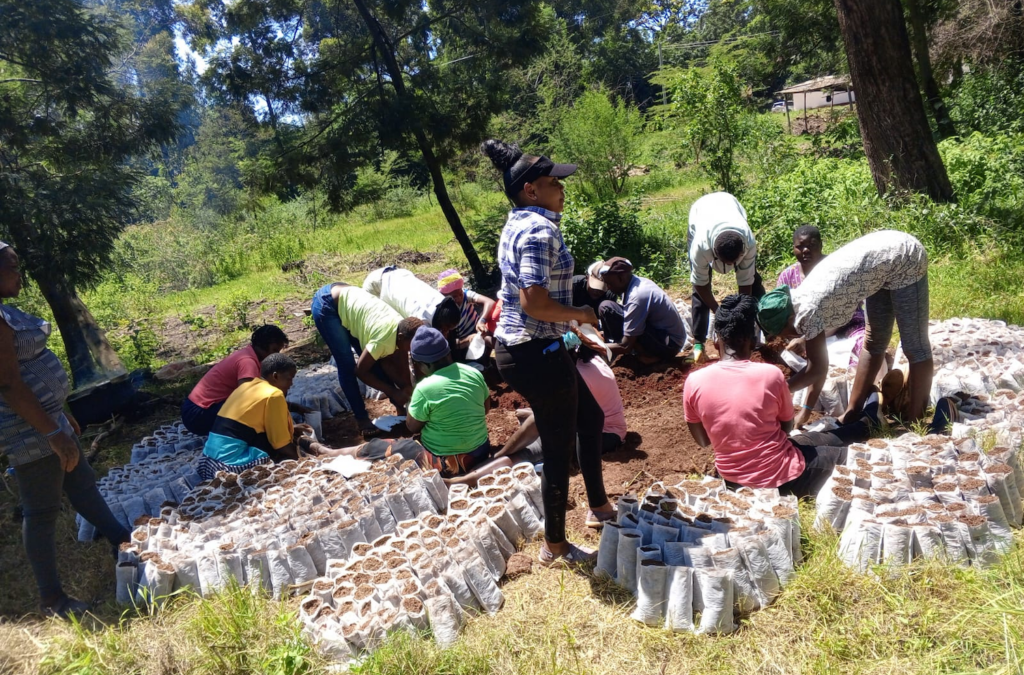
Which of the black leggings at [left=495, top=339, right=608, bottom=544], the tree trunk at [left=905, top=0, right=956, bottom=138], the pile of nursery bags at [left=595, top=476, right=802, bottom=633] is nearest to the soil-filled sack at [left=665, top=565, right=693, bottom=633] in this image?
the pile of nursery bags at [left=595, top=476, right=802, bottom=633]

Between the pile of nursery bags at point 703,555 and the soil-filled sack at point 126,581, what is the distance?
7.58ft

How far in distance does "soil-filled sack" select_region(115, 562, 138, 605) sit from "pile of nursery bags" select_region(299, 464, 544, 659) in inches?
37.6

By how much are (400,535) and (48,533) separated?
1.66m

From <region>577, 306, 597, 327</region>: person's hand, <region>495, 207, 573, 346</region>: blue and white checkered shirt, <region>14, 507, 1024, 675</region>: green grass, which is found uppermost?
<region>495, 207, 573, 346</region>: blue and white checkered shirt

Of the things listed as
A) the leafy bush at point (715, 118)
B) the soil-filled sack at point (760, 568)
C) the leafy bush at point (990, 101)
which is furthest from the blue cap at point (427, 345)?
the leafy bush at point (990, 101)

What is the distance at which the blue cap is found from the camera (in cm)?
398

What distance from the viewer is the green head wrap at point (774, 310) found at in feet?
11.2

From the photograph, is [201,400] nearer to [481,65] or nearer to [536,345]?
[536,345]

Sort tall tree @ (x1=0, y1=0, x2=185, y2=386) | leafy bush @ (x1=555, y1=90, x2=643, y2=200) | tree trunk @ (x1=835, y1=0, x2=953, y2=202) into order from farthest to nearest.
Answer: leafy bush @ (x1=555, y1=90, x2=643, y2=200)
tree trunk @ (x1=835, y1=0, x2=953, y2=202)
tall tree @ (x1=0, y1=0, x2=185, y2=386)

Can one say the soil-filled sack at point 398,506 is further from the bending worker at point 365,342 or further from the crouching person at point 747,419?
the crouching person at point 747,419

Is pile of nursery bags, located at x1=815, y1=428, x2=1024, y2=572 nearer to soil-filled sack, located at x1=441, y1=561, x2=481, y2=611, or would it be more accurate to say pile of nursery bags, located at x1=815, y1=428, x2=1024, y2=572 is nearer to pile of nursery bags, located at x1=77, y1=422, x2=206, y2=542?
soil-filled sack, located at x1=441, y1=561, x2=481, y2=611

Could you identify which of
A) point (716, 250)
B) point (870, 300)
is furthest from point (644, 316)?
point (870, 300)

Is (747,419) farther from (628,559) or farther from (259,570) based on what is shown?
(259,570)

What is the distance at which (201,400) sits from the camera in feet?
16.1
